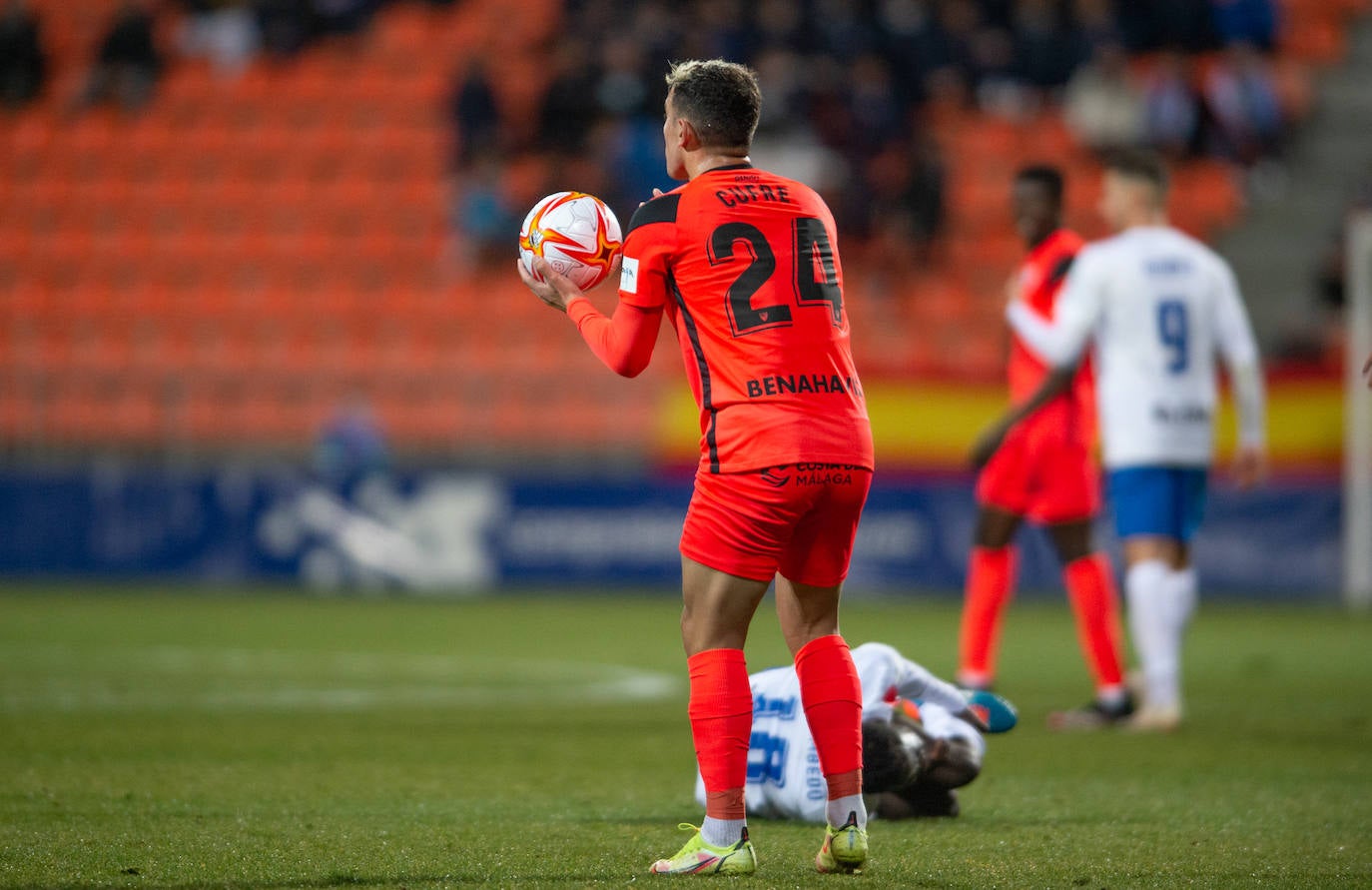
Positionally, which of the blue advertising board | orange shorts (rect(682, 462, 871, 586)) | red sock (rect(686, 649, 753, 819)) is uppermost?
orange shorts (rect(682, 462, 871, 586))

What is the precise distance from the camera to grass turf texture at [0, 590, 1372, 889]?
14.6ft

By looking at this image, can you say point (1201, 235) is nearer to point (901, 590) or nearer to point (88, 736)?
point (901, 590)

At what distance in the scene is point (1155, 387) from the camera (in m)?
7.78

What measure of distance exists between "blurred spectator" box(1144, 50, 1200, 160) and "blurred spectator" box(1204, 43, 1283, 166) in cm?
29

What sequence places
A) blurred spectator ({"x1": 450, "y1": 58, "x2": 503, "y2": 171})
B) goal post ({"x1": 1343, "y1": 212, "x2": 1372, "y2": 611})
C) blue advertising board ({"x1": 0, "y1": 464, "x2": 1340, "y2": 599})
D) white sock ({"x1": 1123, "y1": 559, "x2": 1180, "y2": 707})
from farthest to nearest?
blurred spectator ({"x1": 450, "y1": 58, "x2": 503, "y2": 171}) < blue advertising board ({"x1": 0, "y1": 464, "x2": 1340, "y2": 599}) < goal post ({"x1": 1343, "y1": 212, "x2": 1372, "y2": 611}) < white sock ({"x1": 1123, "y1": 559, "x2": 1180, "y2": 707})

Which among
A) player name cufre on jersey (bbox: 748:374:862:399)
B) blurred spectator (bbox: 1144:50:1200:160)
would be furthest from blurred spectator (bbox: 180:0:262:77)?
player name cufre on jersey (bbox: 748:374:862:399)

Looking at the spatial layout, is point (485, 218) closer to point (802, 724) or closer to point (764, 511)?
point (802, 724)

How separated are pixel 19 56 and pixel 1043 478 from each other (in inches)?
726

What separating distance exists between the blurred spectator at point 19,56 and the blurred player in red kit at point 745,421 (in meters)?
20.3

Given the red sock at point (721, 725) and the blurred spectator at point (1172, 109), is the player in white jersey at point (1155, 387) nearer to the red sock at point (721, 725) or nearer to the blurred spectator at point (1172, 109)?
the red sock at point (721, 725)

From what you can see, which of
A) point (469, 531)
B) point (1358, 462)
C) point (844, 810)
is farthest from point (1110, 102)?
point (844, 810)

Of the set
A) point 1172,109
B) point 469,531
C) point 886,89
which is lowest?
point 469,531

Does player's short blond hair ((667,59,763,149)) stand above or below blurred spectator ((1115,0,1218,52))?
below

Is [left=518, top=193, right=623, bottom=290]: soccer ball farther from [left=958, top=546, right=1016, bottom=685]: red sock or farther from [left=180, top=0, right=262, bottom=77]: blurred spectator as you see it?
[left=180, top=0, right=262, bottom=77]: blurred spectator
